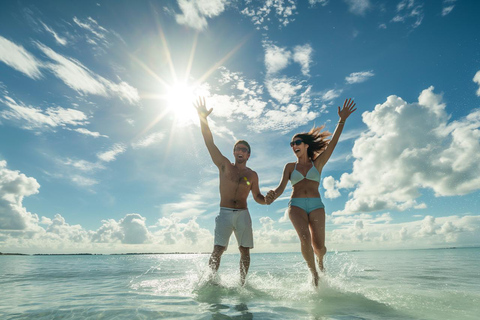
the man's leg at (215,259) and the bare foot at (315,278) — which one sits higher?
the man's leg at (215,259)

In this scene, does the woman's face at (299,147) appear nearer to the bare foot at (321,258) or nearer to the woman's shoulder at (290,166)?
the woman's shoulder at (290,166)

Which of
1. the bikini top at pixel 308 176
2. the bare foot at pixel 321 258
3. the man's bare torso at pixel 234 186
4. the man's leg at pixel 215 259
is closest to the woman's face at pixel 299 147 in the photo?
the bikini top at pixel 308 176

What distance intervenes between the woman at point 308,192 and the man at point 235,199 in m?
0.63

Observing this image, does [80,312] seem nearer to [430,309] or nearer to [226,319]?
[226,319]

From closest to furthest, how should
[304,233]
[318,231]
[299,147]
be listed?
[304,233] → [318,231] → [299,147]

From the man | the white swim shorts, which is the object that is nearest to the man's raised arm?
the man

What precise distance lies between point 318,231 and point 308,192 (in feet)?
2.51

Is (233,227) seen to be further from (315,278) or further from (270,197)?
(315,278)

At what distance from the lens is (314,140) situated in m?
5.76

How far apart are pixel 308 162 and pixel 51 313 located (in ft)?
16.1

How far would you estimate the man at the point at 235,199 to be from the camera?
5469mm

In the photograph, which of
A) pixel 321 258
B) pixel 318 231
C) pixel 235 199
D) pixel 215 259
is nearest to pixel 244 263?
pixel 215 259

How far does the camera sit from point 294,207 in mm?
5160

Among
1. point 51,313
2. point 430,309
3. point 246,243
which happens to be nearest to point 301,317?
point 430,309
